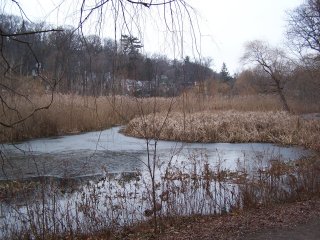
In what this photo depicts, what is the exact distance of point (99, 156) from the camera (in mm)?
16266

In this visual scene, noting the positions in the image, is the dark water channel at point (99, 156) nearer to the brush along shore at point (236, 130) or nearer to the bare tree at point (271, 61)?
the brush along shore at point (236, 130)

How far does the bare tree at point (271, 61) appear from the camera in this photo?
4219 centimetres

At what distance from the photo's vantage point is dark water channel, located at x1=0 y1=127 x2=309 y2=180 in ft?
41.4

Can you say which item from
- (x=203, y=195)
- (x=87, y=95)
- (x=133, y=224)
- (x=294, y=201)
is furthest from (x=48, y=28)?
(x=294, y=201)

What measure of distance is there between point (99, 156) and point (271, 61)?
32159 mm

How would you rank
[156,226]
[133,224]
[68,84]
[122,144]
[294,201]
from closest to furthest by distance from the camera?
[68,84]
[156,226]
[133,224]
[294,201]
[122,144]

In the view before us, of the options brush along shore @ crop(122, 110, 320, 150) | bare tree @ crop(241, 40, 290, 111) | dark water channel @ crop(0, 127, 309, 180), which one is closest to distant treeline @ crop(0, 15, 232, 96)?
dark water channel @ crop(0, 127, 309, 180)

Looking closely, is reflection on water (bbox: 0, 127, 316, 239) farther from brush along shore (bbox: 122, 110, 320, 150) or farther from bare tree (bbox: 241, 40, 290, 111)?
bare tree (bbox: 241, 40, 290, 111)

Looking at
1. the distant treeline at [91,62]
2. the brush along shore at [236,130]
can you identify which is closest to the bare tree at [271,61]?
the brush along shore at [236,130]

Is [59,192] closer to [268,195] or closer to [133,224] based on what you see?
[133,224]

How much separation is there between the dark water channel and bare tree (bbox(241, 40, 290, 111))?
23153mm

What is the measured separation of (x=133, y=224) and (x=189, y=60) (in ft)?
13.8

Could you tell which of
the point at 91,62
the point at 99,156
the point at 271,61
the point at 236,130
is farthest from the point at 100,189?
the point at 271,61

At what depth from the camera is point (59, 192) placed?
972 centimetres
